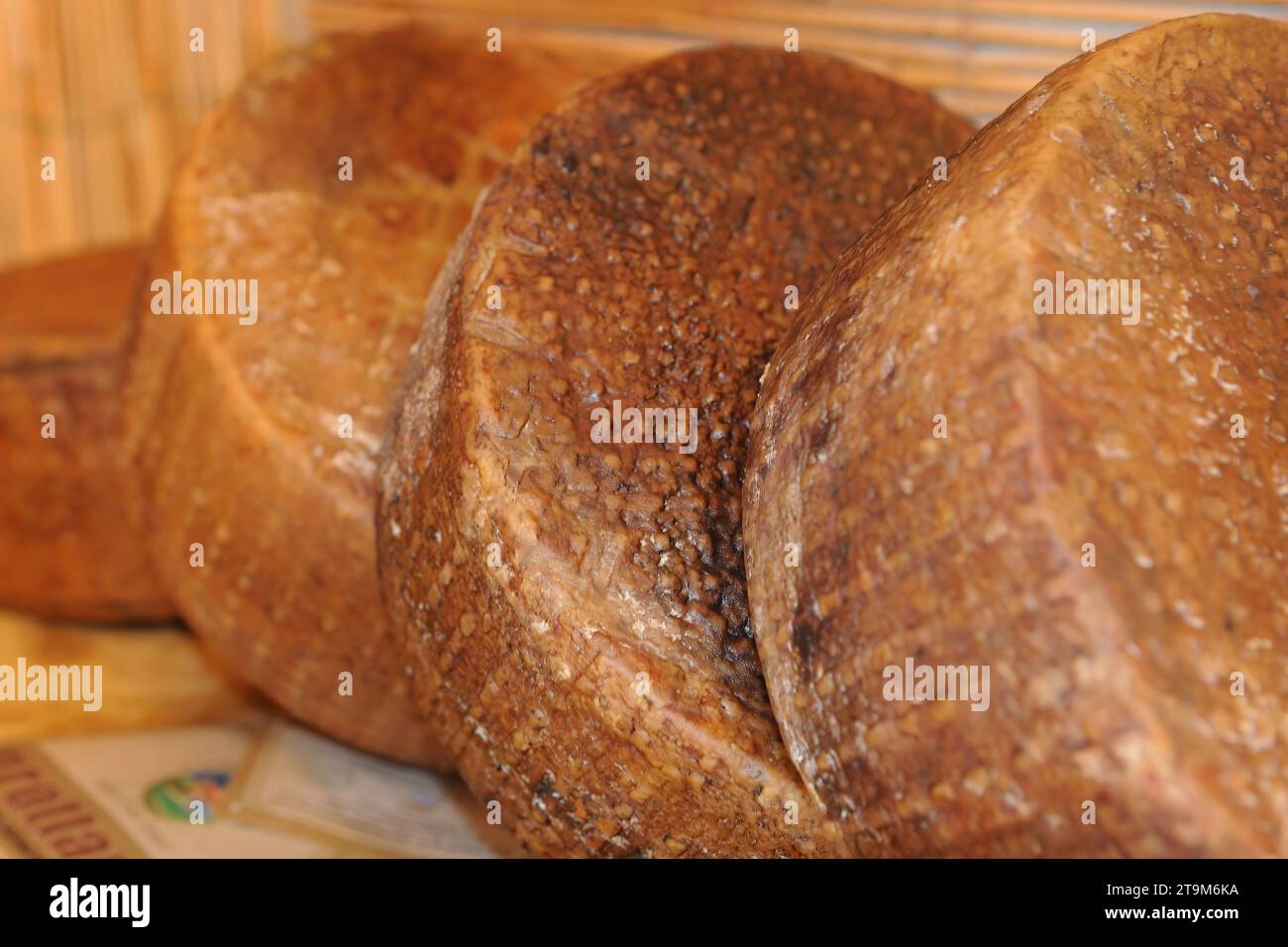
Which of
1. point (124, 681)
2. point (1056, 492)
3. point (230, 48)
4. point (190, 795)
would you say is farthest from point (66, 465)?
point (1056, 492)

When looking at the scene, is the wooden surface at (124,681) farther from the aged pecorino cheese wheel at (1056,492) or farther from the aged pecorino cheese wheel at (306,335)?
the aged pecorino cheese wheel at (1056,492)

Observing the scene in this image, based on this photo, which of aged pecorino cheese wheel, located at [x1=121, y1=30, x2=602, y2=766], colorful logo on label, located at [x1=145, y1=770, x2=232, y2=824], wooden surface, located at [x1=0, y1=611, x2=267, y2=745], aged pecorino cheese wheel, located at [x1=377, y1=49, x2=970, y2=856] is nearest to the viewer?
aged pecorino cheese wheel, located at [x1=377, y1=49, x2=970, y2=856]

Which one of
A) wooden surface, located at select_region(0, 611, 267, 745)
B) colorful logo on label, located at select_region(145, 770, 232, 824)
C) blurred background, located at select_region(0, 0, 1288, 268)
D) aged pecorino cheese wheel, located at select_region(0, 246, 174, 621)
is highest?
blurred background, located at select_region(0, 0, 1288, 268)

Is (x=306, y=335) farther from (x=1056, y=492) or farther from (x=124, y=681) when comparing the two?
Result: (x=1056, y=492)

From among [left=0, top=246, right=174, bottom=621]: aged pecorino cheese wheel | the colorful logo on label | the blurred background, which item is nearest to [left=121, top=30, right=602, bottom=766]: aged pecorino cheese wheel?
the colorful logo on label

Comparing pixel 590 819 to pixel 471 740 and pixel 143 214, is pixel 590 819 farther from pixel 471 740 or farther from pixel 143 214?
pixel 143 214

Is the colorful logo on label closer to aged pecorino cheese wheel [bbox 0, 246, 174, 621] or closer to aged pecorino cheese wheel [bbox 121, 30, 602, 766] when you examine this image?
aged pecorino cheese wheel [bbox 121, 30, 602, 766]

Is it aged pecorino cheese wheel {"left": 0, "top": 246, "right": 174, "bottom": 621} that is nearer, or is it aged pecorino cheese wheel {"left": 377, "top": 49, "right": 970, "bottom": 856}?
aged pecorino cheese wheel {"left": 377, "top": 49, "right": 970, "bottom": 856}
